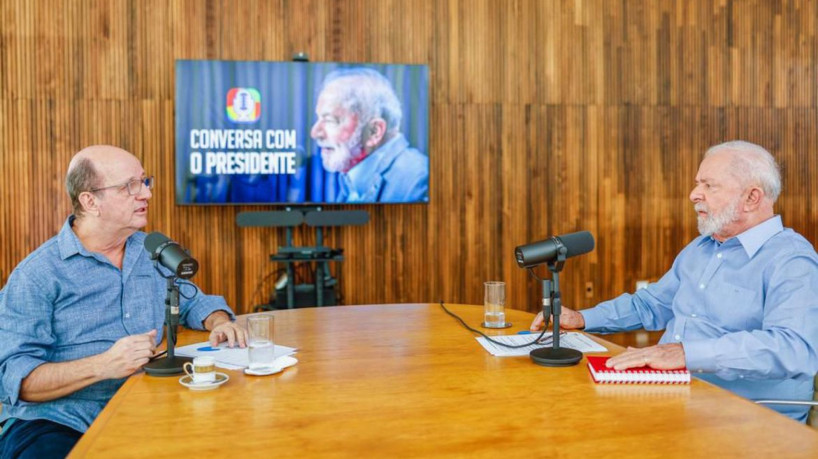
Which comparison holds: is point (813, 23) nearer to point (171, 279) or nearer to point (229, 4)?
point (229, 4)

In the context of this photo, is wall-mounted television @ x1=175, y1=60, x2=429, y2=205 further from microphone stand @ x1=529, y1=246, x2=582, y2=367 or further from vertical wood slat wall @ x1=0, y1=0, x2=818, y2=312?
microphone stand @ x1=529, y1=246, x2=582, y2=367

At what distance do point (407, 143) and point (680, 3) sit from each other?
213 cm

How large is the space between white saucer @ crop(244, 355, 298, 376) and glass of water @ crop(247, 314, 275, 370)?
10mm

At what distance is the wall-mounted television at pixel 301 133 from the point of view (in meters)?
4.01

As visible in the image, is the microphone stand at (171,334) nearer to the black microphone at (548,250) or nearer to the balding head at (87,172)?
the balding head at (87,172)

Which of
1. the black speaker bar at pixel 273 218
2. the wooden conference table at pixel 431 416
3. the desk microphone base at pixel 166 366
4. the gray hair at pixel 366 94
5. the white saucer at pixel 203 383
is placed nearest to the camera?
the wooden conference table at pixel 431 416

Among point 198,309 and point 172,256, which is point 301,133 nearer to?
point 198,309

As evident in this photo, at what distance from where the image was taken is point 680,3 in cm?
467

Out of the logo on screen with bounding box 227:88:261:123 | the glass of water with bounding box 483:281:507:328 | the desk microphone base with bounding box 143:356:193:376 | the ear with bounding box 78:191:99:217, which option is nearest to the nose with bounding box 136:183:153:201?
the ear with bounding box 78:191:99:217

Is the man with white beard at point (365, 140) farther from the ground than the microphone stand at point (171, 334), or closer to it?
farther from the ground

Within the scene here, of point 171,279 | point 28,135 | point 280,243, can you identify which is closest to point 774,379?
point 171,279

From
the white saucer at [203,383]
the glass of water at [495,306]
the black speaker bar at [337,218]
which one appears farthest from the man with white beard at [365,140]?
the white saucer at [203,383]

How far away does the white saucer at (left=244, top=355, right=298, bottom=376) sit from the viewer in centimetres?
159

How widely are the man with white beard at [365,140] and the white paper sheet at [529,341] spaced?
2346 mm
